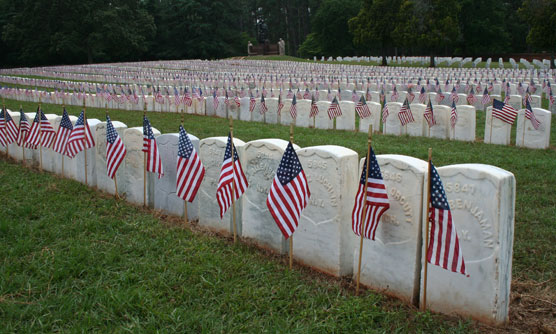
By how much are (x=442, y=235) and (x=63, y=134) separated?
249 inches

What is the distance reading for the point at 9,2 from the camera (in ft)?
213

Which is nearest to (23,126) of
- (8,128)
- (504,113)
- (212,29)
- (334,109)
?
(8,128)

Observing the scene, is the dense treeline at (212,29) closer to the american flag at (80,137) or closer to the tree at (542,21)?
the tree at (542,21)

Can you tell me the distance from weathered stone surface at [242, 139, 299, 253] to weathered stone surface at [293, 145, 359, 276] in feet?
1.40

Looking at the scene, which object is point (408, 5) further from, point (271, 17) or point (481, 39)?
point (271, 17)

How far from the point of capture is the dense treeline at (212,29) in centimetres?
4601

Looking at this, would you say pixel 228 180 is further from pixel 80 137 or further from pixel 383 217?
pixel 80 137

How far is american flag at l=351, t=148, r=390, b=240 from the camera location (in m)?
4.24

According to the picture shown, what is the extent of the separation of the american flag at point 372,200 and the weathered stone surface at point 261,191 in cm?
126

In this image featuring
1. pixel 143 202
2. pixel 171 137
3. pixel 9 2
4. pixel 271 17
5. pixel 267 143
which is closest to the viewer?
pixel 267 143

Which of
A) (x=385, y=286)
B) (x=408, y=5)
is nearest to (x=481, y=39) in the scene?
(x=408, y=5)

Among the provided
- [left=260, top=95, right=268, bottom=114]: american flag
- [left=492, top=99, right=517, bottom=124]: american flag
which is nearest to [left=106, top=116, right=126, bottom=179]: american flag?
[left=492, top=99, right=517, bottom=124]: american flag

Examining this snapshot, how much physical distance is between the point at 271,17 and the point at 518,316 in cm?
8647

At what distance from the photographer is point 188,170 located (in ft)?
19.5
